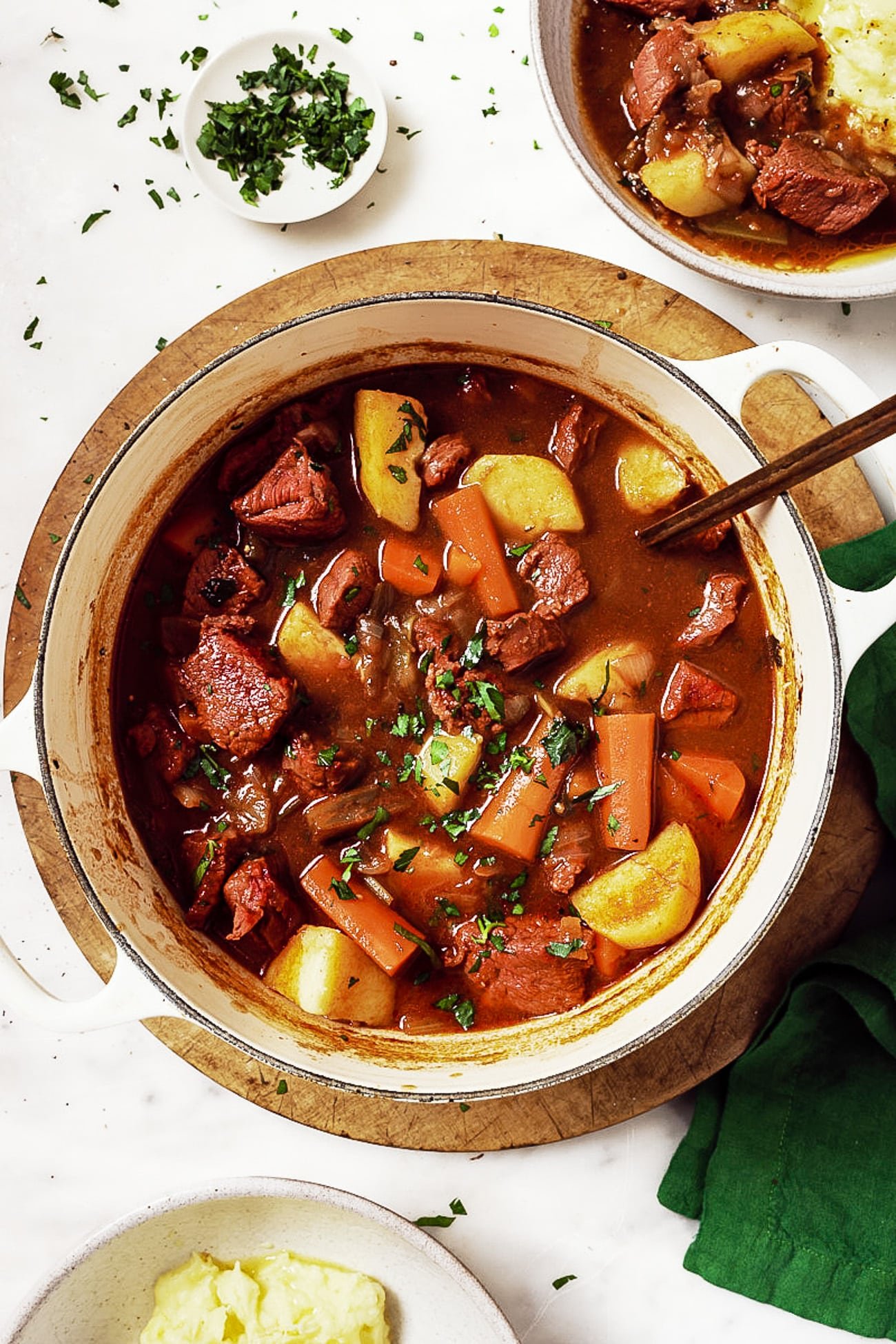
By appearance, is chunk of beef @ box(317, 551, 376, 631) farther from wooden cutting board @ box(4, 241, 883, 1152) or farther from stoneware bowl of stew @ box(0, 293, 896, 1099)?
wooden cutting board @ box(4, 241, 883, 1152)

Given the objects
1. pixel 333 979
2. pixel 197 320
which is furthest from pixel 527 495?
pixel 333 979

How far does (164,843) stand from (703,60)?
285cm

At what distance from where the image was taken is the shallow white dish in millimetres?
3279

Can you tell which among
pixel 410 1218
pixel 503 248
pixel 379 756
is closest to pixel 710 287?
pixel 503 248

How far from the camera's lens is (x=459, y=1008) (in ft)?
11.2

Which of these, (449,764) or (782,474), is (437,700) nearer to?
(449,764)

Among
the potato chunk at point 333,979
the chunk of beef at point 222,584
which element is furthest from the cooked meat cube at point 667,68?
the potato chunk at point 333,979

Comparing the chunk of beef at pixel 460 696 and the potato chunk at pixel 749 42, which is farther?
the potato chunk at pixel 749 42

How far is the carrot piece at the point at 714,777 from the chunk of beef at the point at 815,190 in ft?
5.47

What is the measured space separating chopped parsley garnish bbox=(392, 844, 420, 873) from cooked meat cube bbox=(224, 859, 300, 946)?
0.32 m

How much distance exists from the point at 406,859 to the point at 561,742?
0.56 meters

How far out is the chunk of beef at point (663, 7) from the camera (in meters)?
3.60

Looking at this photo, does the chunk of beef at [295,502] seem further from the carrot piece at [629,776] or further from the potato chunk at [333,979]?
the potato chunk at [333,979]

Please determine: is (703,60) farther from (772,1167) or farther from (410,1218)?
(410,1218)
